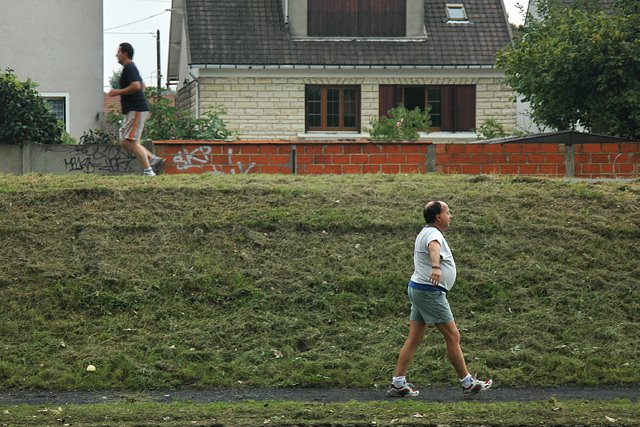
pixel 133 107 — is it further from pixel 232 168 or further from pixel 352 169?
pixel 352 169

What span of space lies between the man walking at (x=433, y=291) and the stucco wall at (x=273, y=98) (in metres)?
21.3

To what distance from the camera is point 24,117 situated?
18.1 metres

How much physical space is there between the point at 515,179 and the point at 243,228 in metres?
3.97

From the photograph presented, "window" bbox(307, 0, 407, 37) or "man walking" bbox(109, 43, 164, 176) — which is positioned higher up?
"window" bbox(307, 0, 407, 37)

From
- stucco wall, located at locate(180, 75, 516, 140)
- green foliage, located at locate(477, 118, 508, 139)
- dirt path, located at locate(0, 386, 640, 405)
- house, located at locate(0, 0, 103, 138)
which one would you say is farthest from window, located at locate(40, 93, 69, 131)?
dirt path, located at locate(0, 386, 640, 405)

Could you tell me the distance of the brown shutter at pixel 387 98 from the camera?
3196 centimetres

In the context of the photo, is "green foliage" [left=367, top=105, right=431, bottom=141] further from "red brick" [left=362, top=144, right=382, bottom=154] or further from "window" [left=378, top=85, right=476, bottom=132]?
"red brick" [left=362, top=144, right=382, bottom=154]

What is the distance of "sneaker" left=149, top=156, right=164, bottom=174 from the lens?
16453mm

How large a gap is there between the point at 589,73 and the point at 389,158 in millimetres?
7463

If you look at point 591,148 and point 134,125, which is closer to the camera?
point 134,125

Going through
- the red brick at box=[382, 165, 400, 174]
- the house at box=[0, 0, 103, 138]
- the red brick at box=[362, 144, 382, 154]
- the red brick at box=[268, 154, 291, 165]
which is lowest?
the red brick at box=[382, 165, 400, 174]

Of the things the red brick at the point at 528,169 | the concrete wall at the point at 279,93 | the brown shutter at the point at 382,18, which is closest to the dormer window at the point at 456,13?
the brown shutter at the point at 382,18

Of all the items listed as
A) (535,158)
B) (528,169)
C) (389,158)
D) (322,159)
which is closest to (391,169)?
(389,158)

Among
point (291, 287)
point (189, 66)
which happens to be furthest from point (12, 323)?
point (189, 66)
